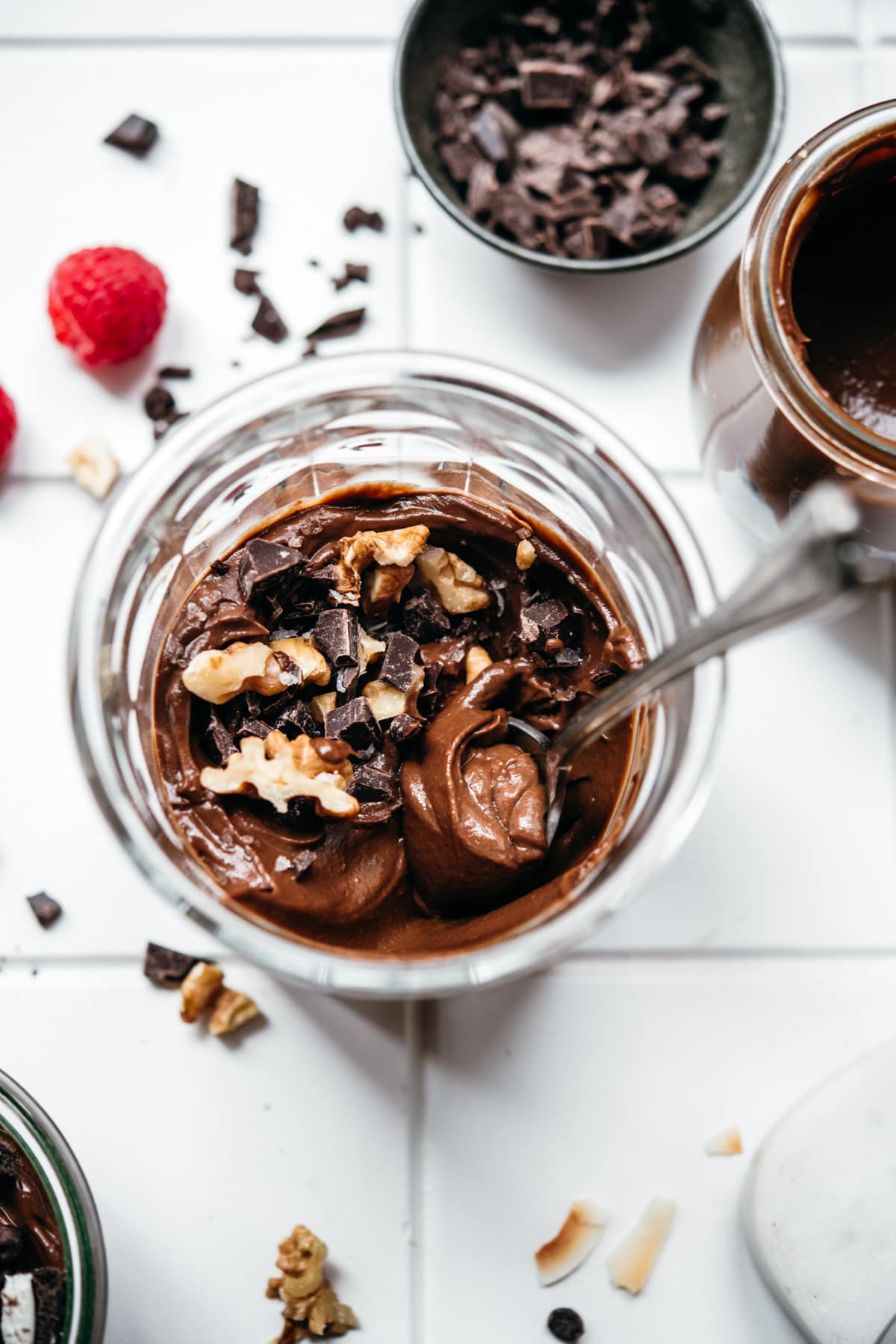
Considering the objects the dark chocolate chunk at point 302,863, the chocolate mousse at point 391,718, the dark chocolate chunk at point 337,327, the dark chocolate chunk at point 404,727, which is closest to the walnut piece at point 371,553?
the chocolate mousse at point 391,718

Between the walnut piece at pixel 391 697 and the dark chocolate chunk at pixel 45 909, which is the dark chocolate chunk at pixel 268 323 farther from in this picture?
the dark chocolate chunk at pixel 45 909

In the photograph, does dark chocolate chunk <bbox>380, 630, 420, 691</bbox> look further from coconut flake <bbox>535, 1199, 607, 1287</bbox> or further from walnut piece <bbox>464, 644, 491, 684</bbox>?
coconut flake <bbox>535, 1199, 607, 1287</bbox>

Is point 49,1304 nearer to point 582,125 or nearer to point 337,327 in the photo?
point 337,327

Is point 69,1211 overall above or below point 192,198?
below

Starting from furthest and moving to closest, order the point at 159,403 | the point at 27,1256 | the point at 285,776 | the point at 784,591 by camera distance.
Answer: the point at 159,403, the point at 27,1256, the point at 285,776, the point at 784,591

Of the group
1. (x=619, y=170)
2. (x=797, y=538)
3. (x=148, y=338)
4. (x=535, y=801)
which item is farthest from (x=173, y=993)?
(x=619, y=170)

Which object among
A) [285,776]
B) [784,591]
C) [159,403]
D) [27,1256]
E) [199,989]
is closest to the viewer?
[784,591]

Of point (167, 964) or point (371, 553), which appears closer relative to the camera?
point (371, 553)

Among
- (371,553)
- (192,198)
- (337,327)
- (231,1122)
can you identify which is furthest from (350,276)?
(231,1122)
